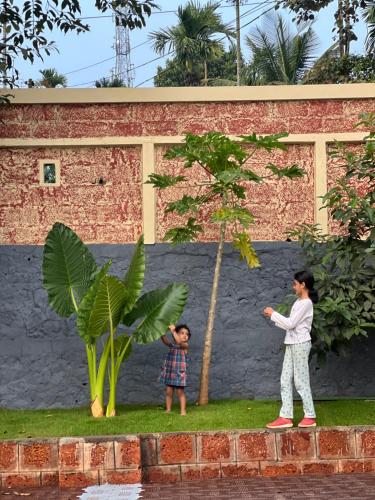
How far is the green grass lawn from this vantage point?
8.02 meters

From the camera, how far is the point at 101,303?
8.39 meters

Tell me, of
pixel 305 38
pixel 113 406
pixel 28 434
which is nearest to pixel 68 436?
pixel 28 434

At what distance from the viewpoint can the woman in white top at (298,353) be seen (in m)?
7.96

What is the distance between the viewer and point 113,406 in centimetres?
876

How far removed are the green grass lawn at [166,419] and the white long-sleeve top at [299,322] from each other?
0.77 meters

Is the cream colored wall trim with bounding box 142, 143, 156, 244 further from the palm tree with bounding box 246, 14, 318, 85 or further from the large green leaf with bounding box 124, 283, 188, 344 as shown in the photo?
the palm tree with bounding box 246, 14, 318, 85

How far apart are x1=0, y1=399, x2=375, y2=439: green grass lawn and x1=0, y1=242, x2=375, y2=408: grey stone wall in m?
0.28

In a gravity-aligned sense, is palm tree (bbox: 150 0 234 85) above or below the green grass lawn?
above

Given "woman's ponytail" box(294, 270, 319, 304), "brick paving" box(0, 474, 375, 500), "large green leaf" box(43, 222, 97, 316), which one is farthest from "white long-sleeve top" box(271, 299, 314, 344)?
"large green leaf" box(43, 222, 97, 316)

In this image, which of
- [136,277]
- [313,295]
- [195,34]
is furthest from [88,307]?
[195,34]

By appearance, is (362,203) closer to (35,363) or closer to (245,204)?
(245,204)

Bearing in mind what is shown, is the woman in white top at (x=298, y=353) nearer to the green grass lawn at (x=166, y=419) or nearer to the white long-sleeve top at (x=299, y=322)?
the white long-sleeve top at (x=299, y=322)

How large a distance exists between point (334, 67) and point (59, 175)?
471 inches

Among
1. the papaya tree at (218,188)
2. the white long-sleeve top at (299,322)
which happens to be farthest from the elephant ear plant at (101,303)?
the white long-sleeve top at (299,322)
